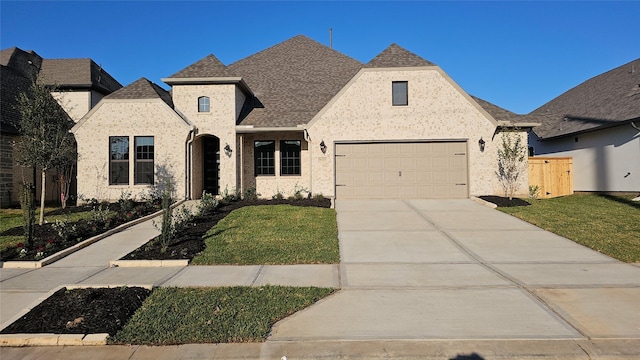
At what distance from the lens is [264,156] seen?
1727 centimetres

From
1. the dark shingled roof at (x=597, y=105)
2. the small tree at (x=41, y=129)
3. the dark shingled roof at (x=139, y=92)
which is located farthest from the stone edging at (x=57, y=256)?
the dark shingled roof at (x=597, y=105)

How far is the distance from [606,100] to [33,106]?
25.7 meters

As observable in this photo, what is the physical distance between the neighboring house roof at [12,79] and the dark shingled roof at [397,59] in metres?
13.7

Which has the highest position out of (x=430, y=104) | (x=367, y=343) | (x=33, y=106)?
(x=430, y=104)

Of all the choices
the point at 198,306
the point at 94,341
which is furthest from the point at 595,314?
the point at 94,341

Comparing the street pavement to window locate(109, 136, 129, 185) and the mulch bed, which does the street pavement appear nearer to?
the mulch bed

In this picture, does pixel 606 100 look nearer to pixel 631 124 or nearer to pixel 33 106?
pixel 631 124

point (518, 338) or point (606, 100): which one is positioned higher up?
point (606, 100)

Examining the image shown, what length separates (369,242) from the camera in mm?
8906

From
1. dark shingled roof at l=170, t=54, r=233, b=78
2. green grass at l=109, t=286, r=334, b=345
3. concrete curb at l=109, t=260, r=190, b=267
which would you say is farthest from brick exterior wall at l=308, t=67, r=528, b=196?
green grass at l=109, t=286, r=334, b=345

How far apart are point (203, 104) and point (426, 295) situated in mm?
14025

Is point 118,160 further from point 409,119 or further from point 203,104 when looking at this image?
point 409,119

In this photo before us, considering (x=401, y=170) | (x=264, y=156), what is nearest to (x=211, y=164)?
(x=264, y=156)

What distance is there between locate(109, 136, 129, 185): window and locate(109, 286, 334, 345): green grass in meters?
12.2
